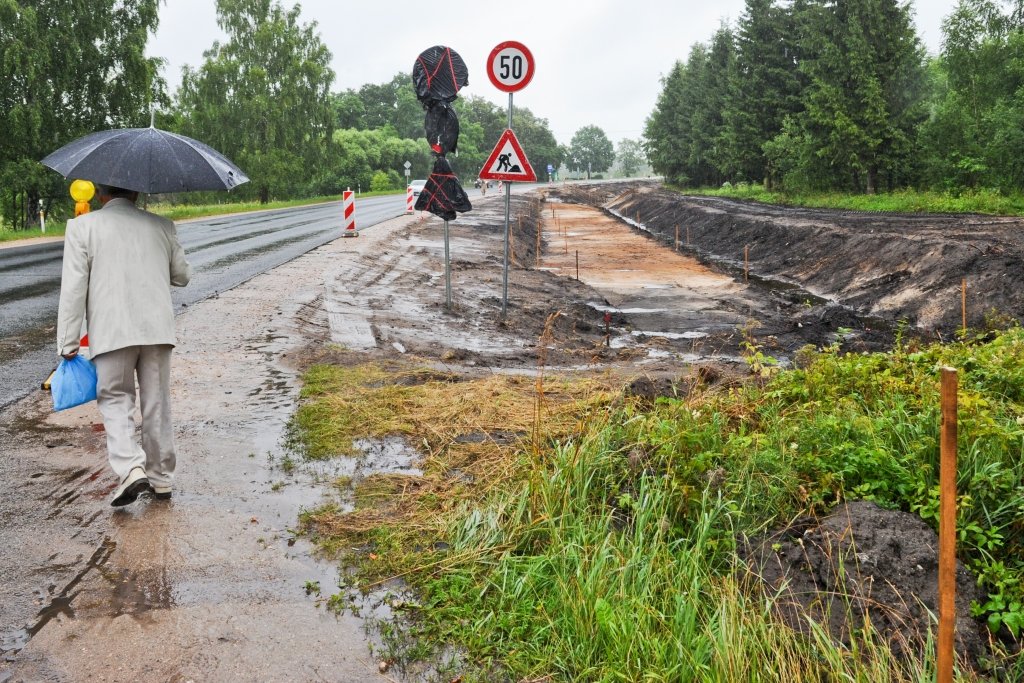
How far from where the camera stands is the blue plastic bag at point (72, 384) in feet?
15.5

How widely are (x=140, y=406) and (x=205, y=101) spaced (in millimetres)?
51049

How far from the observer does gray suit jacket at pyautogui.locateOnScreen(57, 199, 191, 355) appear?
182 inches

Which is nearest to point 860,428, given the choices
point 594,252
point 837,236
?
point 837,236

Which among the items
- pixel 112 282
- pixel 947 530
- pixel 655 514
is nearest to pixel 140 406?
pixel 112 282

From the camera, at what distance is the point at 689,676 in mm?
3250

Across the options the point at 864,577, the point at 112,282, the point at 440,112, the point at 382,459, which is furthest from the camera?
the point at 440,112

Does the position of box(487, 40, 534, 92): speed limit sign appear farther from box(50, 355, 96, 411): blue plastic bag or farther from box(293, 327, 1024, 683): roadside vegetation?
box(50, 355, 96, 411): blue plastic bag

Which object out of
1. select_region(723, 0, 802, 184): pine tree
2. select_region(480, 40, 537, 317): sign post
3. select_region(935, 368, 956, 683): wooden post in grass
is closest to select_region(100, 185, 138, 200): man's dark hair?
select_region(935, 368, 956, 683): wooden post in grass

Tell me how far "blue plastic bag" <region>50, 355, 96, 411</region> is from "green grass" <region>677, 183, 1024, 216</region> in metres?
28.1

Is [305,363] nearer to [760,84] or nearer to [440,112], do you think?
[440,112]

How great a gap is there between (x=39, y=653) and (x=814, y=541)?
3.56 m

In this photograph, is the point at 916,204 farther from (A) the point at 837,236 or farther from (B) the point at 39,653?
(B) the point at 39,653

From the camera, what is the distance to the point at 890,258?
17.5 m

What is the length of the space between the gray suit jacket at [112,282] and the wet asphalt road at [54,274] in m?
2.87
